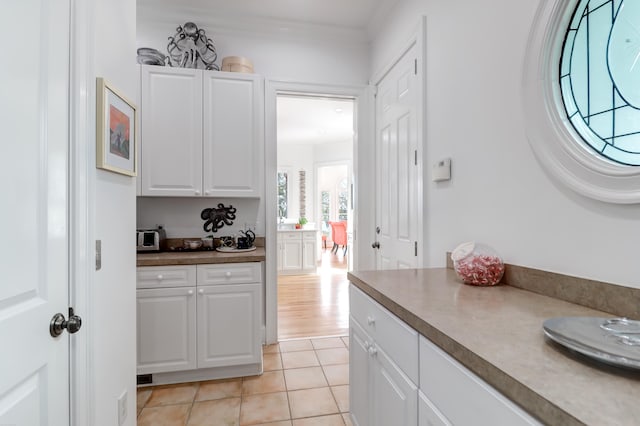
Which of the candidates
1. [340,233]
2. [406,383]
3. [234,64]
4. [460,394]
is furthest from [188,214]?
[340,233]

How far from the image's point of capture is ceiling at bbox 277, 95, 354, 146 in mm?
4836

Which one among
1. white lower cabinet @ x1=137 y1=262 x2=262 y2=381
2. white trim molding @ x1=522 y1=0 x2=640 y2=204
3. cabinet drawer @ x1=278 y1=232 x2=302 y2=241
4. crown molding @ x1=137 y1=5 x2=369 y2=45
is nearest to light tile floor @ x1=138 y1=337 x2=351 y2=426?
white lower cabinet @ x1=137 y1=262 x2=262 y2=381

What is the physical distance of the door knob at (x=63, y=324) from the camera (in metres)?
0.95

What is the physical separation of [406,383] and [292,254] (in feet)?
15.8

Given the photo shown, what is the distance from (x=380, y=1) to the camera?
2605 millimetres

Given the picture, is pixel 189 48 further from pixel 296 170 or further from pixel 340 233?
pixel 340 233

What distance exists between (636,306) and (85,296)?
170 centimetres

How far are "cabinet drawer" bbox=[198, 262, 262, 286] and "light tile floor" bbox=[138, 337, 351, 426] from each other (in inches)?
→ 27.9

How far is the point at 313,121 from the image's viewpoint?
5.79 meters

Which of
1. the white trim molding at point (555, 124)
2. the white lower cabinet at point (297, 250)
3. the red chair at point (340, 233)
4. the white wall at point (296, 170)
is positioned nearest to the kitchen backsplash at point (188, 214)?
the white trim molding at point (555, 124)

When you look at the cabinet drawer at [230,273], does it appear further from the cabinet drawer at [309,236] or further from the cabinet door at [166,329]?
the cabinet drawer at [309,236]

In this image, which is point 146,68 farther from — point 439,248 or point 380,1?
point 439,248

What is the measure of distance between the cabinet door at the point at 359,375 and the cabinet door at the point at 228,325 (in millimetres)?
950

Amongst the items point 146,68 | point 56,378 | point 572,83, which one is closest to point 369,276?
point 572,83
